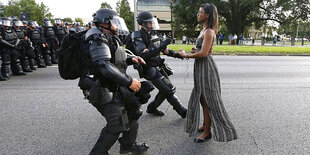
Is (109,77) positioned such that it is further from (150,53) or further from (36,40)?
(36,40)

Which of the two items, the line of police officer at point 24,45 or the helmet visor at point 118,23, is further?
the line of police officer at point 24,45

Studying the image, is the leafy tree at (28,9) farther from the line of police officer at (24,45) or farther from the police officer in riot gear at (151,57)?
the police officer in riot gear at (151,57)

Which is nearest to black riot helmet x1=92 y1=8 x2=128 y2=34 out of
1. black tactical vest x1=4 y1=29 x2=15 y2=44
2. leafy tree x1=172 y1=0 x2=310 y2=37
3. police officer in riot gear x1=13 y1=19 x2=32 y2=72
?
black tactical vest x1=4 y1=29 x2=15 y2=44

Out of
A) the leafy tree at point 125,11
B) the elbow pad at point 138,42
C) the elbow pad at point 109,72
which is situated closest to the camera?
the elbow pad at point 109,72

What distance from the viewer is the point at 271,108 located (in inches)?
174

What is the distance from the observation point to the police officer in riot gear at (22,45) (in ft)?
Result: 26.2

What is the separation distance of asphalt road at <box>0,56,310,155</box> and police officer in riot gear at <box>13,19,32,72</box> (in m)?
2.23

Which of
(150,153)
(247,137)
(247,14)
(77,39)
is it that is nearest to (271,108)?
(247,137)

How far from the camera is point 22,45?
816 cm

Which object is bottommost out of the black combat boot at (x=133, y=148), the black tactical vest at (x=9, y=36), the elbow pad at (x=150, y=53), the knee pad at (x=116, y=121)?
the black combat boot at (x=133, y=148)

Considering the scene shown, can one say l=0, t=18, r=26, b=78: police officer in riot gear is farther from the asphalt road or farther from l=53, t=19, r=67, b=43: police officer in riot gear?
l=53, t=19, r=67, b=43: police officer in riot gear

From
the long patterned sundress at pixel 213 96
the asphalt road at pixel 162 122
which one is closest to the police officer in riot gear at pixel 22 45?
the asphalt road at pixel 162 122

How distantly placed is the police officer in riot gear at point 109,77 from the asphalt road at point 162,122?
67 centimetres

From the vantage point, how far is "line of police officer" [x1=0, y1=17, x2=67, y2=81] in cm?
720
